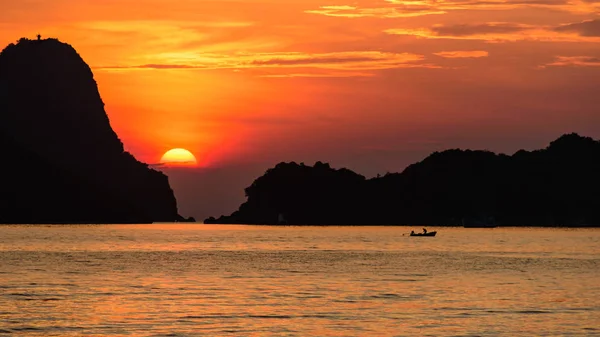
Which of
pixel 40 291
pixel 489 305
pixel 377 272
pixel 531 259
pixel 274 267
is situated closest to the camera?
pixel 489 305

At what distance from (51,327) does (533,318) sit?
106 ft

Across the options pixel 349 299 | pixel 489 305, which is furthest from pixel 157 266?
pixel 489 305

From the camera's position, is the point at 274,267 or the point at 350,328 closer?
the point at 350,328

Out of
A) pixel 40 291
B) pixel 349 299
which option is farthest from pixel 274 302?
pixel 40 291

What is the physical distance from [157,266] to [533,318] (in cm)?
7129

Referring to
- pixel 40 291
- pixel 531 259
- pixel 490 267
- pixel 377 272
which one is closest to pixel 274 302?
pixel 40 291

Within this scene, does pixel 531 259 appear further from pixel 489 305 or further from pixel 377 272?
pixel 489 305

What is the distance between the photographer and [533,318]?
68500 mm

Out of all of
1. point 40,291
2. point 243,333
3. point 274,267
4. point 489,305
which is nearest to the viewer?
point 243,333

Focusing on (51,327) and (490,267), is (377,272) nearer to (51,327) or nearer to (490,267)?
(490,267)

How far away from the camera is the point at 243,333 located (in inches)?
2346

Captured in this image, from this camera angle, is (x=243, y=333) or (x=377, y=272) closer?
(x=243, y=333)

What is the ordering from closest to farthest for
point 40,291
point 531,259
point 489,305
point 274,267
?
1. point 489,305
2. point 40,291
3. point 274,267
4. point 531,259

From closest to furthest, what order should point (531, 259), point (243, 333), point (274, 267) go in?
point (243, 333)
point (274, 267)
point (531, 259)
